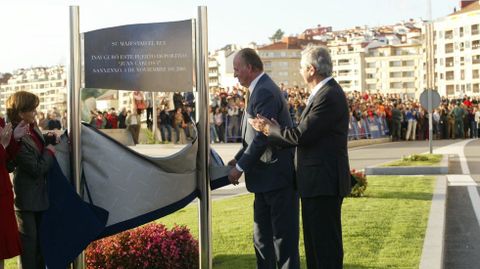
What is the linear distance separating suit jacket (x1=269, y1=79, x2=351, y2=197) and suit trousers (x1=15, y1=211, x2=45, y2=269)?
1929mm

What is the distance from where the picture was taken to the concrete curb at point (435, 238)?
8477mm

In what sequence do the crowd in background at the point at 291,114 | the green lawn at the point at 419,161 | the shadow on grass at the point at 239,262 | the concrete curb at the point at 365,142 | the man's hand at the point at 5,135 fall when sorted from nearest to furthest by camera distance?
1. the man's hand at the point at 5,135
2. the crowd in background at the point at 291,114
3. the shadow on grass at the point at 239,262
4. the green lawn at the point at 419,161
5. the concrete curb at the point at 365,142

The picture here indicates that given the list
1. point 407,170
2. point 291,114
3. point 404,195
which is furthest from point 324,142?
point 291,114

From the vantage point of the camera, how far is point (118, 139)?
7.14 metres

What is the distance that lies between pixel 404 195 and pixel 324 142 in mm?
9221

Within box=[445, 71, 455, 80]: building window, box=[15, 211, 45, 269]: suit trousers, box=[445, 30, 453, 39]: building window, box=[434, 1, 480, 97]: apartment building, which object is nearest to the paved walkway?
box=[15, 211, 45, 269]: suit trousers

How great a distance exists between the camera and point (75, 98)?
22.4ft

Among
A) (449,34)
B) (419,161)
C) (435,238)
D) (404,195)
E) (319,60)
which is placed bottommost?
(435,238)

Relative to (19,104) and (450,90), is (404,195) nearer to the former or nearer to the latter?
(19,104)

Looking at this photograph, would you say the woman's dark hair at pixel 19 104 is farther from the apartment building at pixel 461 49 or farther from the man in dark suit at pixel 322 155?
the apartment building at pixel 461 49

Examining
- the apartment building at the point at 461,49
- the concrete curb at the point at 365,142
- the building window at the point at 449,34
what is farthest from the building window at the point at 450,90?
the concrete curb at the point at 365,142

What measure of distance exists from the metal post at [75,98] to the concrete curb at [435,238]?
3.29 m

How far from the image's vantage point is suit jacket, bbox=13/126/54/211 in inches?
256

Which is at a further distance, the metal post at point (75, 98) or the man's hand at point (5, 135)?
the metal post at point (75, 98)
